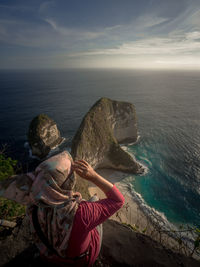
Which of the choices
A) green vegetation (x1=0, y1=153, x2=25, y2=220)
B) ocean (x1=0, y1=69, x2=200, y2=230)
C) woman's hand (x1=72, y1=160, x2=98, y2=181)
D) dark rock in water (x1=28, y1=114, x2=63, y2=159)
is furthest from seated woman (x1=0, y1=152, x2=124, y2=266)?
dark rock in water (x1=28, y1=114, x2=63, y2=159)

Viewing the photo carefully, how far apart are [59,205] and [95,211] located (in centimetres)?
62

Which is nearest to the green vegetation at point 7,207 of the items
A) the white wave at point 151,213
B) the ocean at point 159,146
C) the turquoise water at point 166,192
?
the ocean at point 159,146

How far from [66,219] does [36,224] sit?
1.91ft

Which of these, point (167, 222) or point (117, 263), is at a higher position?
point (117, 263)

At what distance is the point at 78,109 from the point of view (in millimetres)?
56031

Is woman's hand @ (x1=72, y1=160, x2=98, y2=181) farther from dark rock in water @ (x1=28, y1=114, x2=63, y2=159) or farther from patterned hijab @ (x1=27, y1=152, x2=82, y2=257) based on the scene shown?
dark rock in water @ (x1=28, y1=114, x2=63, y2=159)

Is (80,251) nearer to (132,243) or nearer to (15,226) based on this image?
(132,243)

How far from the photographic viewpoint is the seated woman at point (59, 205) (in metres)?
2.03

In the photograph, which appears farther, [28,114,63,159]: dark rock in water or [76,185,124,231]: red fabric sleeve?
[28,114,63,159]: dark rock in water

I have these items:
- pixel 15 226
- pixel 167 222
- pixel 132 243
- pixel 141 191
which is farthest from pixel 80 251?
pixel 141 191

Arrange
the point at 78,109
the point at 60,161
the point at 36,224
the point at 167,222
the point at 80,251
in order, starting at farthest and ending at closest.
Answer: the point at 78,109, the point at 167,222, the point at 80,251, the point at 36,224, the point at 60,161

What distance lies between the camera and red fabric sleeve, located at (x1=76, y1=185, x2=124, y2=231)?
2.27 m

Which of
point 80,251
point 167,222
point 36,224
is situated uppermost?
point 36,224

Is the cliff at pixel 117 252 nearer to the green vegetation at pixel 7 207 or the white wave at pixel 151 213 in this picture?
the green vegetation at pixel 7 207
